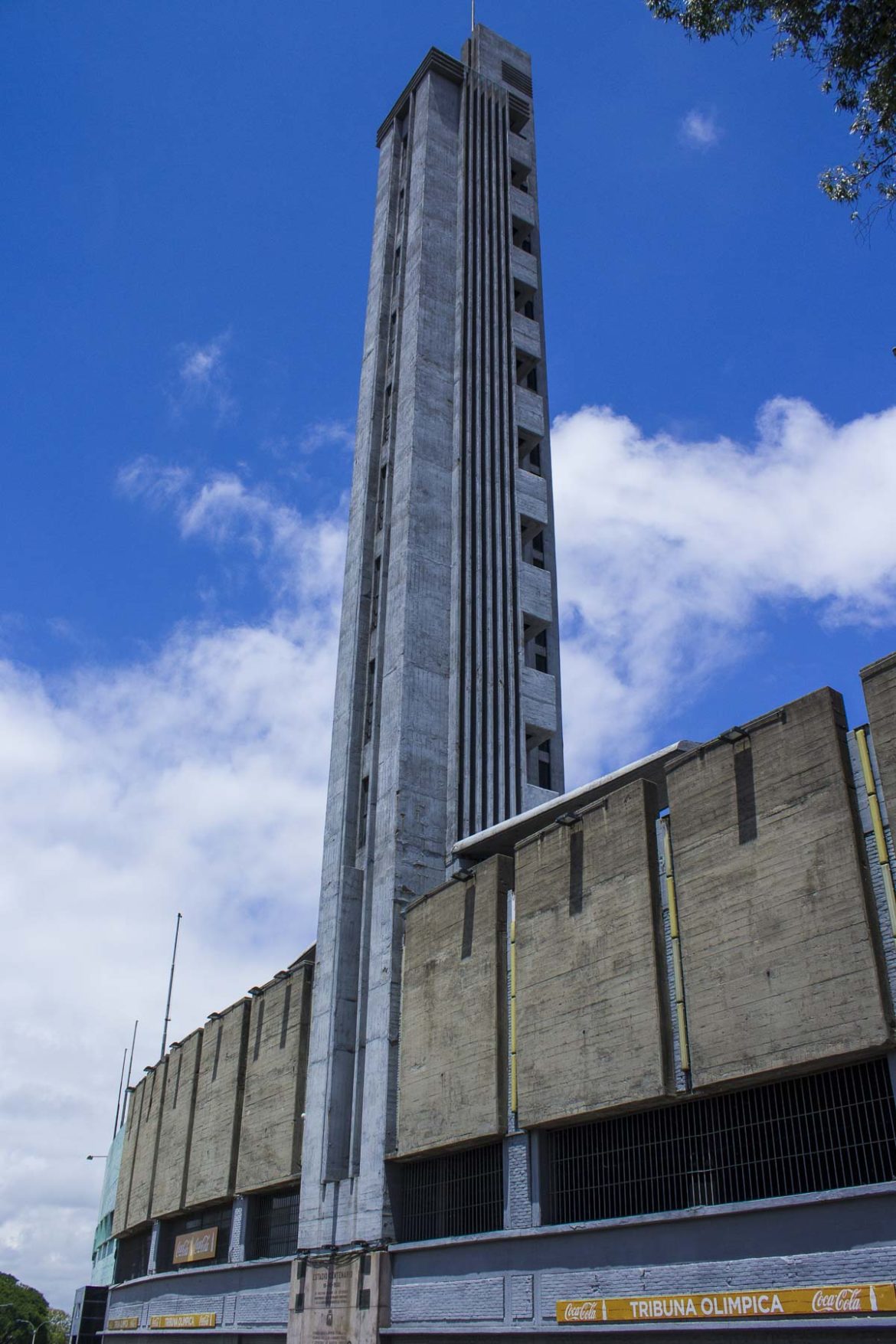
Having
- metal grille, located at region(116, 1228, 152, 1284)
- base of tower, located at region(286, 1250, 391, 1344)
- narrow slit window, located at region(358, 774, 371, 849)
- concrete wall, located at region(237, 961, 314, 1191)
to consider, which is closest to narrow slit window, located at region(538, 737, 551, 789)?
narrow slit window, located at region(358, 774, 371, 849)

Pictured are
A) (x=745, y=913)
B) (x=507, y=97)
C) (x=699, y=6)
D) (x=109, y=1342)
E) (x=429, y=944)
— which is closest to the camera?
(x=699, y=6)

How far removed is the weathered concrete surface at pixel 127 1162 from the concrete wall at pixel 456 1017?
25.7 meters

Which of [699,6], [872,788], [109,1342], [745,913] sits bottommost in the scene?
[109,1342]

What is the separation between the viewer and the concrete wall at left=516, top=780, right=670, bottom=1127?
2269 centimetres

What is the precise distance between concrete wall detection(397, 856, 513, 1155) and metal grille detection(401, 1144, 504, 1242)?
69 cm

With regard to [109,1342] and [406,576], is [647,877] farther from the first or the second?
[109,1342]

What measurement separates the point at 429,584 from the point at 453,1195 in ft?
60.1

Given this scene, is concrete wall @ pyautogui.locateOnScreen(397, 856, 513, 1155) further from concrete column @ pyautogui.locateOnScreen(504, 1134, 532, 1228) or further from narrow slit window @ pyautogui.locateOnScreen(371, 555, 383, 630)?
narrow slit window @ pyautogui.locateOnScreen(371, 555, 383, 630)

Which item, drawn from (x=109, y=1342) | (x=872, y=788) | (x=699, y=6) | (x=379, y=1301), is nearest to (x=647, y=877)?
(x=872, y=788)

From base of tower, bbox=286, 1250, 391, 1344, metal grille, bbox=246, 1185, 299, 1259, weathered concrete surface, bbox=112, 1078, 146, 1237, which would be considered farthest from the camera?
weathered concrete surface, bbox=112, 1078, 146, 1237

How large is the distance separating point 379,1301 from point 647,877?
12.5 m

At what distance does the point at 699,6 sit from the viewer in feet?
56.3

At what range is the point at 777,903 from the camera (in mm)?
20641

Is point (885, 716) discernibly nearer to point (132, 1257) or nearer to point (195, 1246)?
point (195, 1246)
